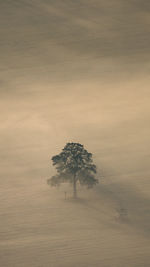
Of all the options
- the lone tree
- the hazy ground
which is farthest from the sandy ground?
the lone tree

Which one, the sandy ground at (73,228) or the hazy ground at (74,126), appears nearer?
the sandy ground at (73,228)

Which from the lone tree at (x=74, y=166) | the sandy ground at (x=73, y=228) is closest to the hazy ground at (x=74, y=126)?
the sandy ground at (x=73, y=228)

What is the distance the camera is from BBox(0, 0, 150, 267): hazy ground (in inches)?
1821

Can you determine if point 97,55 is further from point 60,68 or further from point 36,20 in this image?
point 36,20

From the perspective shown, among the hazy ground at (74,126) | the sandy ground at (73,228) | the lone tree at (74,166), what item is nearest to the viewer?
the sandy ground at (73,228)

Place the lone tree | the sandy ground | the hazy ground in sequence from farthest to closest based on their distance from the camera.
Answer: the lone tree → the hazy ground → the sandy ground

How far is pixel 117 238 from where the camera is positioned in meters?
46.6

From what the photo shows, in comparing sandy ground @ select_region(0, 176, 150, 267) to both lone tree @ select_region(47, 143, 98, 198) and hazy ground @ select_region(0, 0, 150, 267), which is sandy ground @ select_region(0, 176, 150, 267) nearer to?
hazy ground @ select_region(0, 0, 150, 267)

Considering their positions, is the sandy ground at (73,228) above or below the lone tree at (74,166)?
below

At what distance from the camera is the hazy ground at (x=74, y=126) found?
46250 mm

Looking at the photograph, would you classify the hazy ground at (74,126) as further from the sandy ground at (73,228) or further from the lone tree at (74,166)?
the lone tree at (74,166)

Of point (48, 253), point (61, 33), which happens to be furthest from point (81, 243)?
point (61, 33)

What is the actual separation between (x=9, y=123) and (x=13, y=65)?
38220mm

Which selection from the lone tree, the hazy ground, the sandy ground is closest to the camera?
the sandy ground
